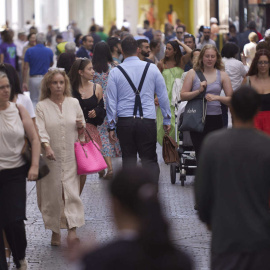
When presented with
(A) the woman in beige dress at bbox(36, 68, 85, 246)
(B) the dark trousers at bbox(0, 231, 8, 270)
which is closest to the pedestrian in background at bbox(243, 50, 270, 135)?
(A) the woman in beige dress at bbox(36, 68, 85, 246)

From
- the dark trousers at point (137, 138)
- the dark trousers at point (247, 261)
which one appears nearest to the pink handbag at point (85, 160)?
the dark trousers at point (137, 138)

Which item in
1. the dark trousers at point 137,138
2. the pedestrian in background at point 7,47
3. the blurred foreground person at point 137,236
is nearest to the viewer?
the blurred foreground person at point 137,236

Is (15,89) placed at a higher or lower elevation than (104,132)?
higher

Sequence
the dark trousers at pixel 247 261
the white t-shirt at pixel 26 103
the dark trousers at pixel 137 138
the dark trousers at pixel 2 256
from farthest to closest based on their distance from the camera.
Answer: the dark trousers at pixel 137 138, the white t-shirt at pixel 26 103, the dark trousers at pixel 2 256, the dark trousers at pixel 247 261

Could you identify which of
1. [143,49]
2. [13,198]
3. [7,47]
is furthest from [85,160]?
[7,47]

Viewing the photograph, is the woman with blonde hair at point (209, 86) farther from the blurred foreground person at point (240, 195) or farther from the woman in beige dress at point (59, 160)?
the blurred foreground person at point (240, 195)

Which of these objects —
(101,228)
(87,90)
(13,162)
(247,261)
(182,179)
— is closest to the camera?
(247,261)

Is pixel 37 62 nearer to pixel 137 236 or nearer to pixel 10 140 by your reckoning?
pixel 10 140

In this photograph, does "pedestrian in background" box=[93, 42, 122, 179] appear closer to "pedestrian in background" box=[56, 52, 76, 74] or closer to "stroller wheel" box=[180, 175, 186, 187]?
"pedestrian in background" box=[56, 52, 76, 74]

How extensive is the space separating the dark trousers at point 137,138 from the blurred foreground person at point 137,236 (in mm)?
5200

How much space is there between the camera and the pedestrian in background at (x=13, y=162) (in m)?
6.30

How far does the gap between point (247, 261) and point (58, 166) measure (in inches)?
140

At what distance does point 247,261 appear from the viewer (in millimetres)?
4359

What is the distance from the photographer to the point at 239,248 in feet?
14.4
